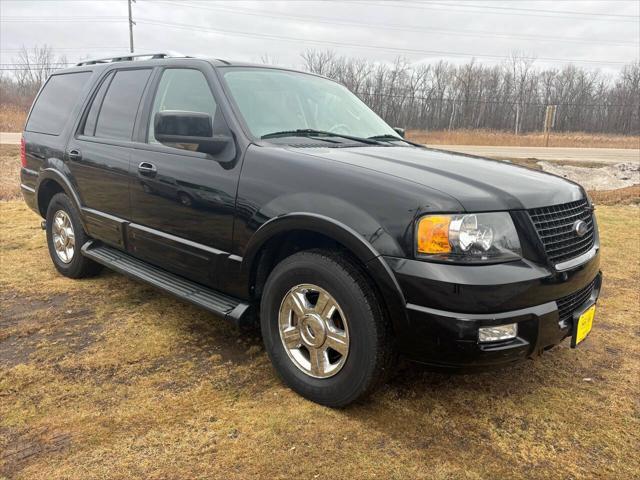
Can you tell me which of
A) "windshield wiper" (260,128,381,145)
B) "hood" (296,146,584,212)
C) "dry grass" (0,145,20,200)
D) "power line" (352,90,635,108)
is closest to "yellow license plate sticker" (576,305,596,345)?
"hood" (296,146,584,212)

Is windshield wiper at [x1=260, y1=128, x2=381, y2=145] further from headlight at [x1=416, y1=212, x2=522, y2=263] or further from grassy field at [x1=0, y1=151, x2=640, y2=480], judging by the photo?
grassy field at [x1=0, y1=151, x2=640, y2=480]

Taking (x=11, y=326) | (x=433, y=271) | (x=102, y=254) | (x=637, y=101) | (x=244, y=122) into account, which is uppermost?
(x=637, y=101)

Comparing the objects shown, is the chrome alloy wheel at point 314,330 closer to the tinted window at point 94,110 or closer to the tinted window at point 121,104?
the tinted window at point 121,104

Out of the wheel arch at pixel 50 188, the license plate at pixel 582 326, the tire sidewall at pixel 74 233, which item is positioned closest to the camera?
the license plate at pixel 582 326

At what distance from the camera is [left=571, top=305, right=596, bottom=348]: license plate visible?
246 centimetres

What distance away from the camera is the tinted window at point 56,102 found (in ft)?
14.6

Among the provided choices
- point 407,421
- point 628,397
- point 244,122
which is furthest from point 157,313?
point 628,397

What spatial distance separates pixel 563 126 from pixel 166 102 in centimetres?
6826

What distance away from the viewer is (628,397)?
2.80 metres

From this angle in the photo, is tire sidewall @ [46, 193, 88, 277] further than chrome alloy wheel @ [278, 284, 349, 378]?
Yes

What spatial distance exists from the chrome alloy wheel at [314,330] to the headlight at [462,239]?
1.85 feet

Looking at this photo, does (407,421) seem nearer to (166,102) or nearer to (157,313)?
(157,313)

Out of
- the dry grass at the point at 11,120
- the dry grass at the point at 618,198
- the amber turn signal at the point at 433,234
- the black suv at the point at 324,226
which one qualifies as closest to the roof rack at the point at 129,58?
the black suv at the point at 324,226

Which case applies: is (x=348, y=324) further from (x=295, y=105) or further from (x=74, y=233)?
(x=74, y=233)
